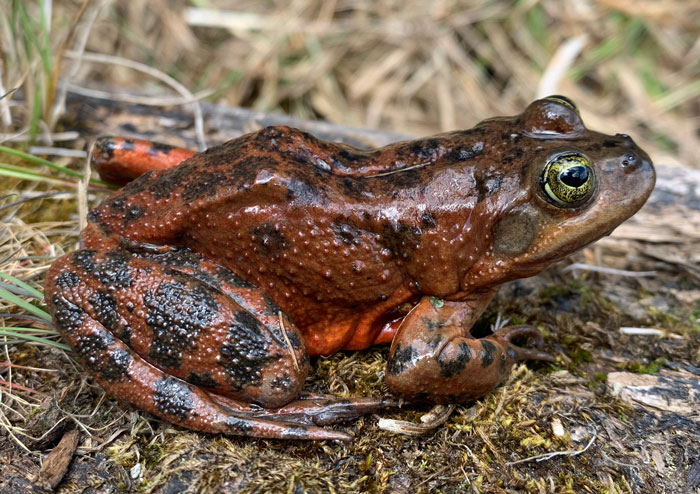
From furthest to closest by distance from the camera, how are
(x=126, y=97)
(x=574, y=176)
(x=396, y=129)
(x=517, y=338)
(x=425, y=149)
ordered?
(x=396, y=129), (x=126, y=97), (x=517, y=338), (x=425, y=149), (x=574, y=176)

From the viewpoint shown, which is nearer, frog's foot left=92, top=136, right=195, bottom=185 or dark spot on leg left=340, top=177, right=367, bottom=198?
dark spot on leg left=340, top=177, right=367, bottom=198

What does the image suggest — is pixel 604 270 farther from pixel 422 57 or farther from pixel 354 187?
pixel 422 57

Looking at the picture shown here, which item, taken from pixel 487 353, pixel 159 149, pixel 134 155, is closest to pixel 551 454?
pixel 487 353

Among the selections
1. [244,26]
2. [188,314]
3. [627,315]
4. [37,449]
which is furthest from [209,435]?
[244,26]

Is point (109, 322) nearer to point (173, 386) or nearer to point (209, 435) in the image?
point (173, 386)

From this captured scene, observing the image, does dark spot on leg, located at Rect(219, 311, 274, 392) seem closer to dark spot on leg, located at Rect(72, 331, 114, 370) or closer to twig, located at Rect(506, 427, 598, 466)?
dark spot on leg, located at Rect(72, 331, 114, 370)

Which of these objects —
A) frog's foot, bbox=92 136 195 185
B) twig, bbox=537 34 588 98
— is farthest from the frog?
twig, bbox=537 34 588 98
